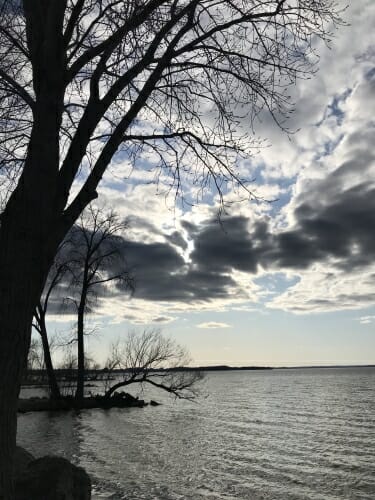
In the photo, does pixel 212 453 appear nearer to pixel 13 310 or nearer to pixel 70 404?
pixel 70 404

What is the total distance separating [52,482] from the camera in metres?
8.50

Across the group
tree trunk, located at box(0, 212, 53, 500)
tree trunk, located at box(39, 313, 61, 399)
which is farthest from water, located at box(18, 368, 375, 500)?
tree trunk, located at box(0, 212, 53, 500)

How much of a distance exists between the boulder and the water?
350 centimetres

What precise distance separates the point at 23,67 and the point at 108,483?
38.8ft

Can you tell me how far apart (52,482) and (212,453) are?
1335cm

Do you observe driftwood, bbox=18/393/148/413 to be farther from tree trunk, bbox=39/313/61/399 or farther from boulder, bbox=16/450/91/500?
boulder, bbox=16/450/91/500

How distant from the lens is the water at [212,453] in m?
14.3

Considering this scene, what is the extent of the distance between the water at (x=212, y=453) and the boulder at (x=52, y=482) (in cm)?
350

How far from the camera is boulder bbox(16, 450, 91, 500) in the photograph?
27.4ft

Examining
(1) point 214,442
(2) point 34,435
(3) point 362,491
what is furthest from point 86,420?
(3) point 362,491

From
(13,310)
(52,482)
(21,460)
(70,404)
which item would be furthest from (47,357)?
(13,310)

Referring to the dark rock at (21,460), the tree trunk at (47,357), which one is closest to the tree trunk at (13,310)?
the dark rock at (21,460)

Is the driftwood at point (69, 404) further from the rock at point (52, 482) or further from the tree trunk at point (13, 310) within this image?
the tree trunk at point (13, 310)

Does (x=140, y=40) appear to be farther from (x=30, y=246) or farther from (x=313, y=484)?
(x=313, y=484)
